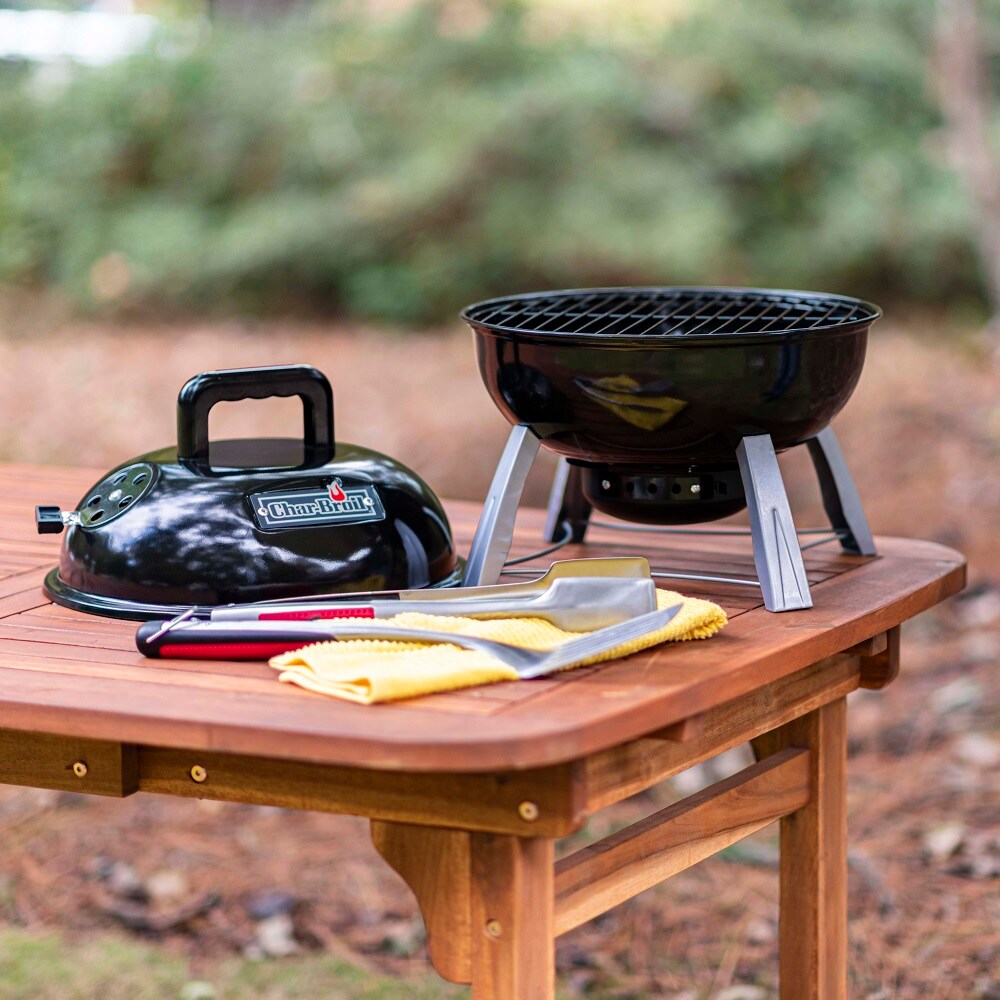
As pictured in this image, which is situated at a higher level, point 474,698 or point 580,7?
point 580,7

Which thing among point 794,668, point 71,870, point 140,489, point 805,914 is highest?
point 140,489

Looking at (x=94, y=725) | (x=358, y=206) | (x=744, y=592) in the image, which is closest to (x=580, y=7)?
(x=358, y=206)

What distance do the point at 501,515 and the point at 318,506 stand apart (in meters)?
0.22

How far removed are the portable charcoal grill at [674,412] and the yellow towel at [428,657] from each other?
0.19 meters

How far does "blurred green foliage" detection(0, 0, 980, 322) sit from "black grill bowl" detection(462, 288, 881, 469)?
4846 millimetres

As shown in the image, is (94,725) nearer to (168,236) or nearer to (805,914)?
(805,914)

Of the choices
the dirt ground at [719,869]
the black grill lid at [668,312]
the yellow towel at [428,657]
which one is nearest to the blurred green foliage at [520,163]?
the dirt ground at [719,869]

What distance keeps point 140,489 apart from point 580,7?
6.09m

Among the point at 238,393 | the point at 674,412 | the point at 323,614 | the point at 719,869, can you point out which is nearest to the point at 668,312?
the point at 674,412

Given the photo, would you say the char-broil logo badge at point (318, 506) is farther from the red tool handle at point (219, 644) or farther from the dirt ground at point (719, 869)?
the dirt ground at point (719, 869)

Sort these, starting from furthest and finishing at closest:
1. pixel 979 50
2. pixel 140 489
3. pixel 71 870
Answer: pixel 979 50 < pixel 71 870 < pixel 140 489

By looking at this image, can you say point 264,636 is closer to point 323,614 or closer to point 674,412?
point 323,614

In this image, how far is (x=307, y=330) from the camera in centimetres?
696

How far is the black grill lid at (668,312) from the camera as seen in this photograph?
173 centimetres
